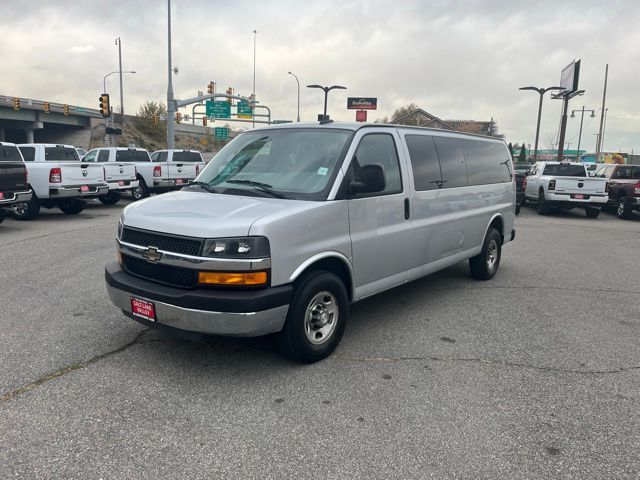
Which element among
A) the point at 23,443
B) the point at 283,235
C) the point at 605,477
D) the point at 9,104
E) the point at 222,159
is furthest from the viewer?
the point at 9,104

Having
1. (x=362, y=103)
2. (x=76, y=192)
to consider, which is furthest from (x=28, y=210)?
(x=362, y=103)

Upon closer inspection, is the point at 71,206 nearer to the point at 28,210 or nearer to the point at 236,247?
the point at 28,210

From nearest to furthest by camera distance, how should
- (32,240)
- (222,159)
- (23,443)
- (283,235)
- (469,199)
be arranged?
(23,443) < (283,235) < (222,159) < (469,199) < (32,240)

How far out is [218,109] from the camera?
49.1 metres

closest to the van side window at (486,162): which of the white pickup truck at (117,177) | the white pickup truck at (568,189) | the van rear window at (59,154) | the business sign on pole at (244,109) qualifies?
the white pickup truck at (568,189)

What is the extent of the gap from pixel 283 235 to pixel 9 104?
50.2 metres

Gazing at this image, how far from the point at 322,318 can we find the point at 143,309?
4.71 feet

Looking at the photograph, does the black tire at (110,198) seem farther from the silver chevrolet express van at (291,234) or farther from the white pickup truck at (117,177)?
the silver chevrolet express van at (291,234)

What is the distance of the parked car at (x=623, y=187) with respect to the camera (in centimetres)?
1652

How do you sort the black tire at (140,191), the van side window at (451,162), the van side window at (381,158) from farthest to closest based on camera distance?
the black tire at (140,191) → the van side window at (451,162) → the van side window at (381,158)

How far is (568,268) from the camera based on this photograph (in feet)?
Answer: 27.4

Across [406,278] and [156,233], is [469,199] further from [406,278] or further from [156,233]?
[156,233]

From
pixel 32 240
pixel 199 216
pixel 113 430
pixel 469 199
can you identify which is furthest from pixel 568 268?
pixel 32 240

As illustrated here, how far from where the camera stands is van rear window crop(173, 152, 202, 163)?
2005cm
